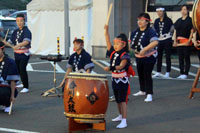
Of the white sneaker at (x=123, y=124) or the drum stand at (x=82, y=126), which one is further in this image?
the white sneaker at (x=123, y=124)

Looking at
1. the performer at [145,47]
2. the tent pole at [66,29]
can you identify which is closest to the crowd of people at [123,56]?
the performer at [145,47]

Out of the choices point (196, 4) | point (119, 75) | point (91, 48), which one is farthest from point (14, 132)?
point (91, 48)

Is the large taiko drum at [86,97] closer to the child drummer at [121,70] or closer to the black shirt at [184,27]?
the child drummer at [121,70]

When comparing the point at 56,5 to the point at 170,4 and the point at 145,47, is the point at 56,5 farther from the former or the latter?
the point at 145,47

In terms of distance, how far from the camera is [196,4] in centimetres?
854

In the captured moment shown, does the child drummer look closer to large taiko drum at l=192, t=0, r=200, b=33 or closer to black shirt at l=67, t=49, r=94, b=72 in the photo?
black shirt at l=67, t=49, r=94, b=72

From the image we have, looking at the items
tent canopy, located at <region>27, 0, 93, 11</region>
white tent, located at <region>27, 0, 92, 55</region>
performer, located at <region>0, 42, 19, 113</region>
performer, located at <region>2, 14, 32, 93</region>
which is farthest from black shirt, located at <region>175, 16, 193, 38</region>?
tent canopy, located at <region>27, 0, 93, 11</region>

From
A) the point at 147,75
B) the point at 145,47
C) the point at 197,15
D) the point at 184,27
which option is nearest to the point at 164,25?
the point at 184,27

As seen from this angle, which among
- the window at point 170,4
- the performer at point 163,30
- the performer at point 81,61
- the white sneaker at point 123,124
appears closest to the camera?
the white sneaker at point 123,124

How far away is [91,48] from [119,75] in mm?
11003

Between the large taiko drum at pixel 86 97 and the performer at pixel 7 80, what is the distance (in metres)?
1.85

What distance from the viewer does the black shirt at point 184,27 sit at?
39.8 feet

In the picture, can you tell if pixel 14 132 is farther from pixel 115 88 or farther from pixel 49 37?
pixel 49 37

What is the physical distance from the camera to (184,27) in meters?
12.2
